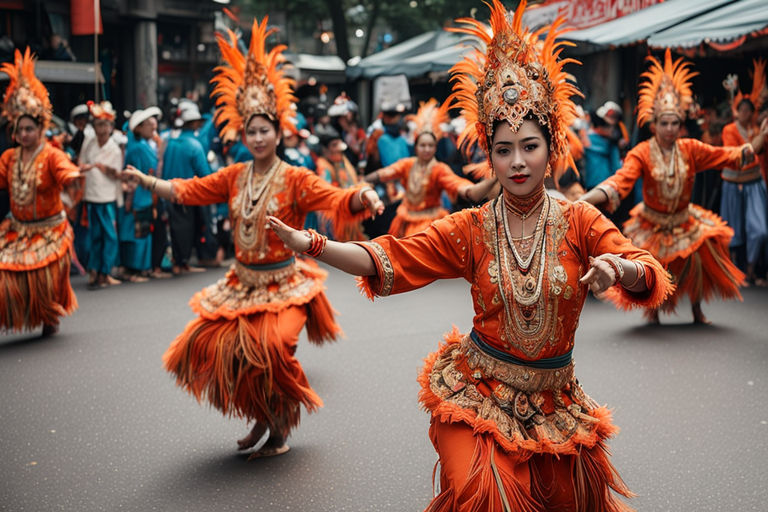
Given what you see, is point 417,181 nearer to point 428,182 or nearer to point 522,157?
point 428,182

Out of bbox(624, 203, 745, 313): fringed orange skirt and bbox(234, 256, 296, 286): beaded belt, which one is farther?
bbox(624, 203, 745, 313): fringed orange skirt

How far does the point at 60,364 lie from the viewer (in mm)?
6676

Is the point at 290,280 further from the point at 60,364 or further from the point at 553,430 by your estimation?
the point at 60,364

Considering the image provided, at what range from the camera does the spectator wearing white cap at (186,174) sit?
10.7m

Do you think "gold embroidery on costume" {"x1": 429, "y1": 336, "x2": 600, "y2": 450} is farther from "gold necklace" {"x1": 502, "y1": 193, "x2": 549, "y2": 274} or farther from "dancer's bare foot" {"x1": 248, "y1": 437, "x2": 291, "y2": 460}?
"dancer's bare foot" {"x1": 248, "y1": 437, "x2": 291, "y2": 460}

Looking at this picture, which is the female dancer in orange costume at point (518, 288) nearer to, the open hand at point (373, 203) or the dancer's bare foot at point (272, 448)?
the open hand at point (373, 203)

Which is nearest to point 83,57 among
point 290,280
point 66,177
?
point 66,177

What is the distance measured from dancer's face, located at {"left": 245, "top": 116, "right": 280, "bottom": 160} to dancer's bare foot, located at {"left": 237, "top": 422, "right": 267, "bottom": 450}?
1.59 metres

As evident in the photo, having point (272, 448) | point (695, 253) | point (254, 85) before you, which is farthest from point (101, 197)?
point (695, 253)

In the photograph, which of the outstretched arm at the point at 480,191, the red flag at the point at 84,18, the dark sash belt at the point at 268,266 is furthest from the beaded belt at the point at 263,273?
the red flag at the point at 84,18

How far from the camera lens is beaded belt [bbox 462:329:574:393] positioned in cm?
289

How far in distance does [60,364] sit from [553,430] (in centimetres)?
501

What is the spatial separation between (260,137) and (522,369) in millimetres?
2573

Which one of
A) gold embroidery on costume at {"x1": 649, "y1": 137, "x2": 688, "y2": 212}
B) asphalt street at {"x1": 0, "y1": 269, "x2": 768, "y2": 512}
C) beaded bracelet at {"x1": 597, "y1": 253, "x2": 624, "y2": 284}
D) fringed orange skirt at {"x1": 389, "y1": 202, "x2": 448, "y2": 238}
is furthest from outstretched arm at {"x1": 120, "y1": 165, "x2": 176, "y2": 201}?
fringed orange skirt at {"x1": 389, "y1": 202, "x2": 448, "y2": 238}
